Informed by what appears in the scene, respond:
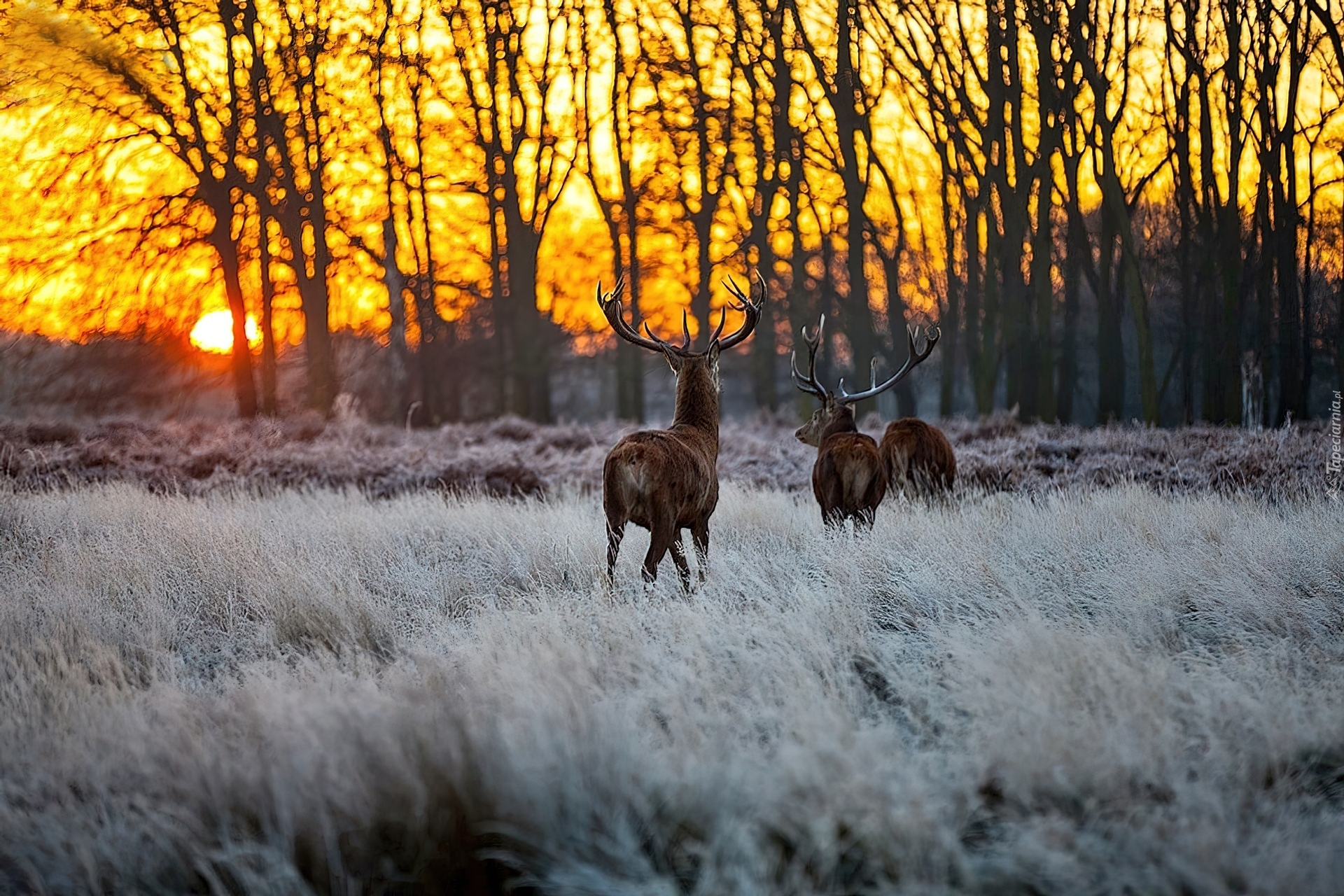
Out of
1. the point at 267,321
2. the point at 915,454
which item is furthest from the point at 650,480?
the point at 267,321

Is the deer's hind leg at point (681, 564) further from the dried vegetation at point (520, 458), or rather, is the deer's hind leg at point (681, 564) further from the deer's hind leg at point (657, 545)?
the dried vegetation at point (520, 458)

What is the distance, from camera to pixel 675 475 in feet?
17.8

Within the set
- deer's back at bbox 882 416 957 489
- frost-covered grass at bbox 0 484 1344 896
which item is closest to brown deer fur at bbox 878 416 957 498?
deer's back at bbox 882 416 957 489

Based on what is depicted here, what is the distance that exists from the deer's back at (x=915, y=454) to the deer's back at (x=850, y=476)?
106 centimetres

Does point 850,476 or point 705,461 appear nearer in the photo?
point 705,461

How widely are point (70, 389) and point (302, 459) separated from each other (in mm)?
6889

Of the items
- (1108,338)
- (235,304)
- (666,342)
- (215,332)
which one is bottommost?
(666,342)

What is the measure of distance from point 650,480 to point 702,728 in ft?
6.61

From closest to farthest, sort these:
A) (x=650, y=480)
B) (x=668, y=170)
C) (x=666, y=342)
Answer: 1. (x=650, y=480)
2. (x=666, y=342)
3. (x=668, y=170)

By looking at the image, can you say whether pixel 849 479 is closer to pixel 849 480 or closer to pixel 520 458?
pixel 849 480

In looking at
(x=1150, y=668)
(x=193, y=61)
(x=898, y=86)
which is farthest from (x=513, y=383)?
(x=1150, y=668)

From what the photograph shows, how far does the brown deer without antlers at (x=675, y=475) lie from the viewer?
5.33 metres

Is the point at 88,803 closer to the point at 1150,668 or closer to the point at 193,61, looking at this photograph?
the point at 1150,668

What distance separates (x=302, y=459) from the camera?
38.8 feet
